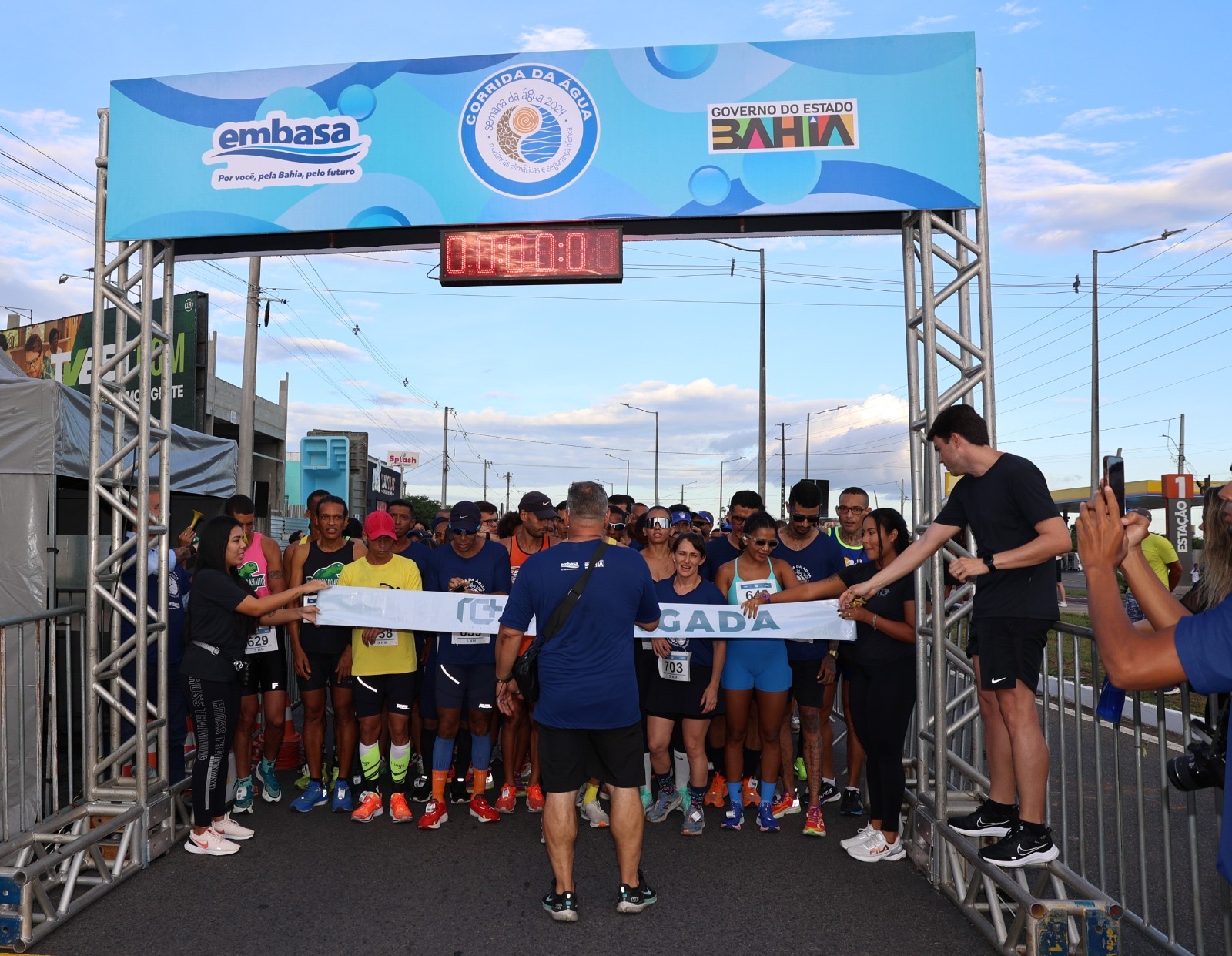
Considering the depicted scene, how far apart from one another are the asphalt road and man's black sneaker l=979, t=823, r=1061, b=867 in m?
0.51

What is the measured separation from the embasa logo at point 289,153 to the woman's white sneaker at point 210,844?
4126 mm

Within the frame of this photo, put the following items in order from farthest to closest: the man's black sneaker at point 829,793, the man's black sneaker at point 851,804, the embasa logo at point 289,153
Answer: the man's black sneaker at point 829,793 < the man's black sneaker at point 851,804 < the embasa logo at point 289,153

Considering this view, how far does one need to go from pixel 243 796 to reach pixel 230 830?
1.93 feet

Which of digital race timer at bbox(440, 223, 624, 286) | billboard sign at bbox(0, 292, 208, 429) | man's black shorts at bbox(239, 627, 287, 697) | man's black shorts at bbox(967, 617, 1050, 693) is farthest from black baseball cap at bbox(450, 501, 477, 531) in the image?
billboard sign at bbox(0, 292, 208, 429)

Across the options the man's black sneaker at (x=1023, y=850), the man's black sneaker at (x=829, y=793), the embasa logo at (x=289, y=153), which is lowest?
the man's black sneaker at (x=829, y=793)

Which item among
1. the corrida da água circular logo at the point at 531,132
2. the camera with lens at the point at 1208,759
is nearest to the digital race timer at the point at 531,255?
the corrida da água circular logo at the point at 531,132

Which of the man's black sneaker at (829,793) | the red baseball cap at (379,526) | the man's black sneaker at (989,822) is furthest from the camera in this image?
the man's black sneaker at (829,793)

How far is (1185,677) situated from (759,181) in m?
4.34

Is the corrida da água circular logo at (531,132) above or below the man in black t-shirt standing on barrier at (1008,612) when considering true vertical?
above

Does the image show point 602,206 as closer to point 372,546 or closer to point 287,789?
point 372,546

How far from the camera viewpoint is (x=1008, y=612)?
457 centimetres

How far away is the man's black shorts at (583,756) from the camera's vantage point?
4.85 metres

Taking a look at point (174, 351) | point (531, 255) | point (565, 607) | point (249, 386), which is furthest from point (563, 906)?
point (174, 351)

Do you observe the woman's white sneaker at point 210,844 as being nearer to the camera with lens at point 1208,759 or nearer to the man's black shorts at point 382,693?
the man's black shorts at point 382,693
